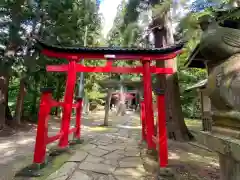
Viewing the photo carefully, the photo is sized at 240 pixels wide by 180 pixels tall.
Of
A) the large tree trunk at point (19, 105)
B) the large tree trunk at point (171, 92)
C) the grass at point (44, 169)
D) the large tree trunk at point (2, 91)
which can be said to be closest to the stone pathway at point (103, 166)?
the grass at point (44, 169)

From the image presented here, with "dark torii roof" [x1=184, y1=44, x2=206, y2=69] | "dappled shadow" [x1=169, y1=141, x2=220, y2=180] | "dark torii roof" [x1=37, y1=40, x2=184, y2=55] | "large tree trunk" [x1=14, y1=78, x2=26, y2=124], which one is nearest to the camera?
"dark torii roof" [x1=184, y1=44, x2=206, y2=69]

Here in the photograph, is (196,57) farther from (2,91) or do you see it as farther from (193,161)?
(2,91)

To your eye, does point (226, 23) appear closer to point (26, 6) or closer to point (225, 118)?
point (225, 118)

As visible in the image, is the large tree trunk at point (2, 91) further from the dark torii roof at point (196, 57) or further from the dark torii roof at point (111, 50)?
the dark torii roof at point (196, 57)

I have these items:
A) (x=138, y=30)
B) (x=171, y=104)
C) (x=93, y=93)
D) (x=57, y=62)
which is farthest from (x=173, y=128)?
(x=93, y=93)

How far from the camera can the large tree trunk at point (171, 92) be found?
7344mm

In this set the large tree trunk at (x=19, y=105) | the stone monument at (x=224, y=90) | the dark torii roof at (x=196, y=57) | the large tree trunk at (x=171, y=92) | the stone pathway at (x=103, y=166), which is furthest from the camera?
the large tree trunk at (x=19, y=105)

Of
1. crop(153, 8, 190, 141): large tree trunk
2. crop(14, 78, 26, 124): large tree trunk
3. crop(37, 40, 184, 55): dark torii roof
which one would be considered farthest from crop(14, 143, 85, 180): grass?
crop(14, 78, 26, 124): large tree trunk

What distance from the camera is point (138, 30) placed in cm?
772

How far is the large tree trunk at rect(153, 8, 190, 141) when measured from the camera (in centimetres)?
734

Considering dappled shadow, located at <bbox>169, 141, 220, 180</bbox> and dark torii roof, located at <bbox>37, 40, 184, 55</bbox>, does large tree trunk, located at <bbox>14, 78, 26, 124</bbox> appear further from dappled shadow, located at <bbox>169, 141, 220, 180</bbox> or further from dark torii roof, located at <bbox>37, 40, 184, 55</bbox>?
dappled shadow, located at <bbox>169, 141, 220, 180</bbox>

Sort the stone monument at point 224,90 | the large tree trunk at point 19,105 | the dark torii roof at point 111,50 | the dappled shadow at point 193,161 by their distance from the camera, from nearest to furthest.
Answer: the stone monument at point 224,90 < the dappled shadow at point 193,161 < the dark torii roof at point 111,50 < the large tree trunk at point 19,105

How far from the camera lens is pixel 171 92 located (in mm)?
7555

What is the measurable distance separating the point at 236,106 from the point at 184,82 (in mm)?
13502
